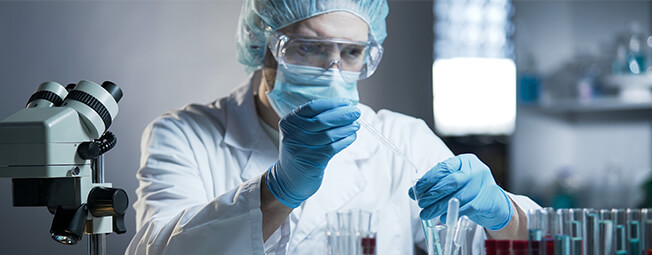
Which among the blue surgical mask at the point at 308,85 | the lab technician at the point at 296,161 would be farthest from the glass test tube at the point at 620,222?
the blue surgical mask at the point at 308,85

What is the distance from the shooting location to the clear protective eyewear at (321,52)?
145cm

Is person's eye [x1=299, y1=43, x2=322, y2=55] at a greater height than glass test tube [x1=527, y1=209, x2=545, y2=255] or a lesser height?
greater

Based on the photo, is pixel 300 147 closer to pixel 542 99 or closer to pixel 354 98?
pixel 354 98

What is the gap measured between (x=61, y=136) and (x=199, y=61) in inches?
39.5

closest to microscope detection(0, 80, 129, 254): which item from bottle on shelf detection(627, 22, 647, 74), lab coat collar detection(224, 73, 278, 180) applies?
lab coat collar detection(224, 73, 278, 180)

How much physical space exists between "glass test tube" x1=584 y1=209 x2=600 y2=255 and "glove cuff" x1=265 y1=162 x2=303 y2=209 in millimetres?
582

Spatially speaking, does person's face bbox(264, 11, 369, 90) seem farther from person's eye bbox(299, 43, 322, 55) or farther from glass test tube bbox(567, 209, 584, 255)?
glass test tube bbox(567, 209, 584, 255)

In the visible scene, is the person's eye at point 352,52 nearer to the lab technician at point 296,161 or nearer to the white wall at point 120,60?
the lab technician at point 296,161

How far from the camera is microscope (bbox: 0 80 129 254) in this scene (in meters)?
1.00

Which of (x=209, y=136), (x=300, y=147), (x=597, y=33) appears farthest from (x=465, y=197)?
(x=597, y=33)

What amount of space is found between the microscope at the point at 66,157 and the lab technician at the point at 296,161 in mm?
280

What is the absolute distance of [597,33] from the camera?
143 inches

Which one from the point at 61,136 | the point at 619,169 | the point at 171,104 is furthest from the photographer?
the point at 619,169

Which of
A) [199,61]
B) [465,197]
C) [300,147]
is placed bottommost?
[465,197]
